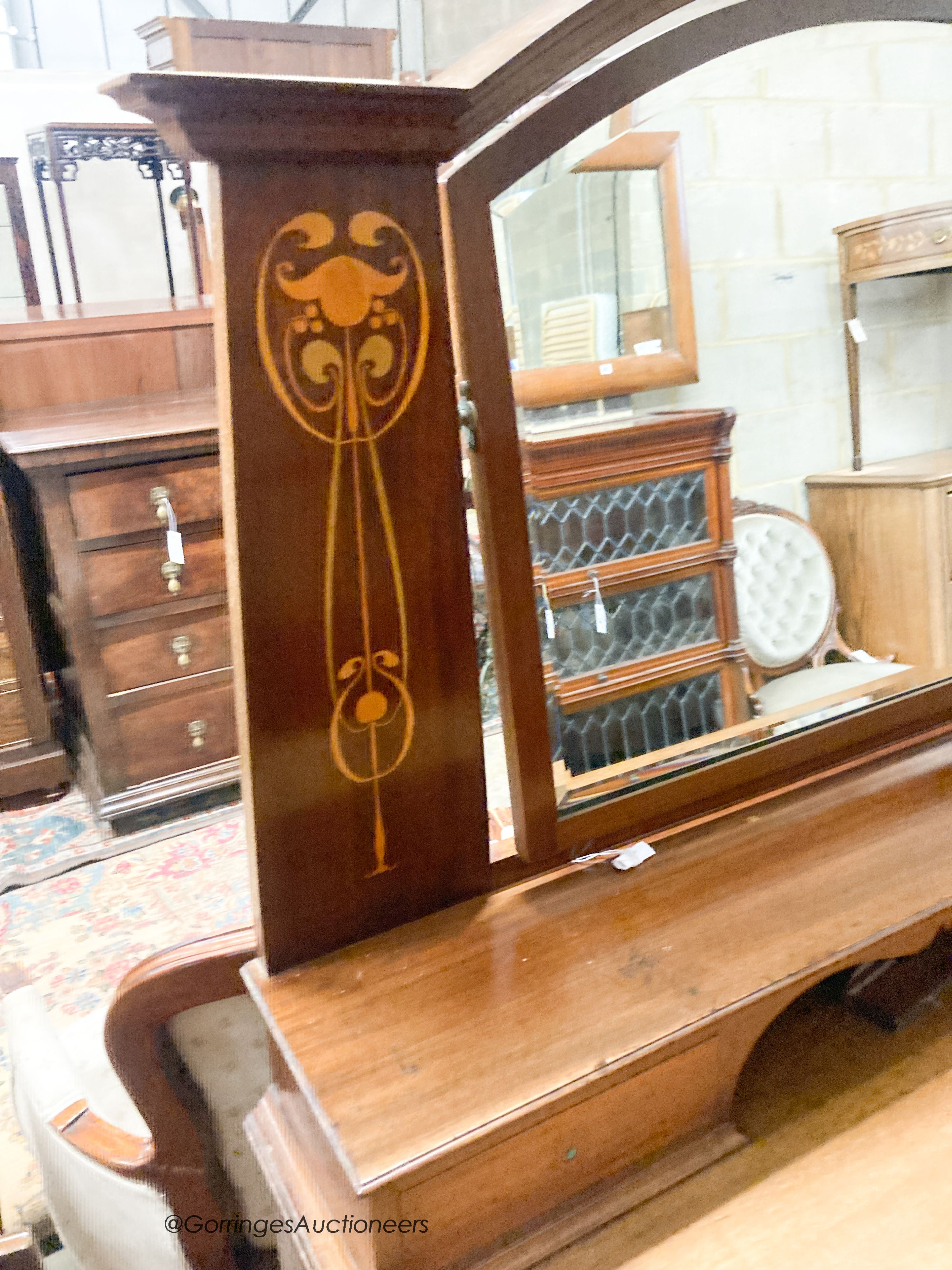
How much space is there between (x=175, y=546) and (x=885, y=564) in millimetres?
1328

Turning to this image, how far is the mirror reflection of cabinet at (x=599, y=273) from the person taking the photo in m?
0.68

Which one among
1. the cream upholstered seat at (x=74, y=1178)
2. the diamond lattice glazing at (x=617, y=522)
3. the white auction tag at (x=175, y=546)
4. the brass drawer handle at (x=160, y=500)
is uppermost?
the brass drawer handle at (x=160, y=500)

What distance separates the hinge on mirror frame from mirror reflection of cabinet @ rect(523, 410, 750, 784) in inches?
1.8

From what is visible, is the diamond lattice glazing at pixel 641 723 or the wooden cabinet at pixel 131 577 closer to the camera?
the diamond lattice glazing at pixel 641 723

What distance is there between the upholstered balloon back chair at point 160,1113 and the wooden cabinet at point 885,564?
71 centimetres

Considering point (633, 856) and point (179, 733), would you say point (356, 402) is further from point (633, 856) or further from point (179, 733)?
point (179, 733)

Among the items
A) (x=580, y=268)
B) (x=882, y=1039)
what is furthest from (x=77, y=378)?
(x=882, y=1039)

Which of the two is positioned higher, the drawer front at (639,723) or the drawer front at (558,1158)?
the drawer front at (639,723)

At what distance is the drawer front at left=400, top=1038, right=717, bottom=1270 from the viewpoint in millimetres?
501

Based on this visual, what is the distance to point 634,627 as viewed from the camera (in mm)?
855

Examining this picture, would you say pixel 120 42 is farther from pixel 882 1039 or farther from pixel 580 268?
pixel 882 1039

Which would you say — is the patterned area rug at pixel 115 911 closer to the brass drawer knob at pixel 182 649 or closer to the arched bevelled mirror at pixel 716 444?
the brass drawer knob at pixel 182 649

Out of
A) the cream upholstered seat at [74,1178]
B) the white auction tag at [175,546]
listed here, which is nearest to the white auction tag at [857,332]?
the cream upholstered seat at [74,1178]

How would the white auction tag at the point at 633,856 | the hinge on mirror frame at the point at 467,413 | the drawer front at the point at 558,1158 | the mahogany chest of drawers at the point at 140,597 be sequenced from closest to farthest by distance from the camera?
1. the drawer front at the point at 558,1158
2. the hinge on mirror frame at the point at 467,413
3. the white auction tag at the point at 633,856
4. the mahogany chest of drawers at the point at 140,597
